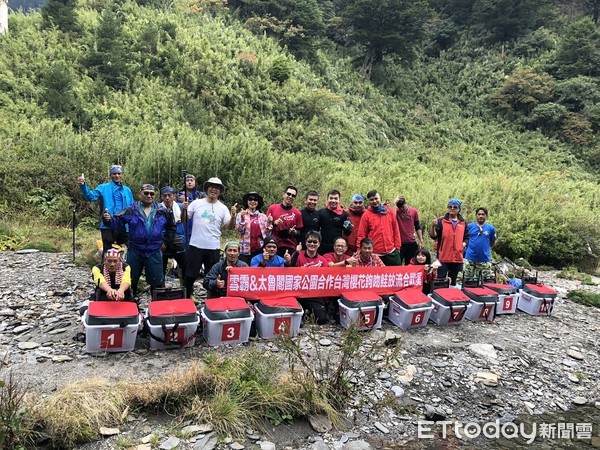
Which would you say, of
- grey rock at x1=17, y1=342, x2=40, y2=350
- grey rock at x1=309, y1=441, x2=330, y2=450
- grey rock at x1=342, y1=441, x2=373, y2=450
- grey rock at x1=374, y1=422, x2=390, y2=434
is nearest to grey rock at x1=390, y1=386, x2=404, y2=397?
grey rock at x1=374, y1=422, x2=390, y2=434

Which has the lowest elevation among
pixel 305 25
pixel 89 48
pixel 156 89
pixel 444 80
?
pixel 156 89

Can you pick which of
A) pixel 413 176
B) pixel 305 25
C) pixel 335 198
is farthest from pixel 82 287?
pixel 305 25

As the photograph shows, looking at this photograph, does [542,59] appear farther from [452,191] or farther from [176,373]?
[176,373]

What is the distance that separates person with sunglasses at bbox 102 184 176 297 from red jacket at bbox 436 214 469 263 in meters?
4.43

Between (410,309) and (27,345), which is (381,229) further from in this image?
(27,345)

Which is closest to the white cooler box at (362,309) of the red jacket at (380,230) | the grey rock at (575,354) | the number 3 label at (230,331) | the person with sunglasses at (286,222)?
the red jacket at (380,230)

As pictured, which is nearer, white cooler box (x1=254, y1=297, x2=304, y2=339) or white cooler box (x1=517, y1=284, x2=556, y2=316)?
white cooler box (x1=254, y1=297, x2=304, y2=339)

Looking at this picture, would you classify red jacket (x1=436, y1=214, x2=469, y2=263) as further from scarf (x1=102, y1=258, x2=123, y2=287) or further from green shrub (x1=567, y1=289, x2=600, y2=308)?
scarf (x1=102, y1=258, x2=123, y2=287)

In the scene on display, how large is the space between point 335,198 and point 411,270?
66.5 inches

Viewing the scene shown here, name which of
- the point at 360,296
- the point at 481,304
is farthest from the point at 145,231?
the point at 481,304

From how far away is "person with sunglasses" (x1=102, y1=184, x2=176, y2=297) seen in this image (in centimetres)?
524

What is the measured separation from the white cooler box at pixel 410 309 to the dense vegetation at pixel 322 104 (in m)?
7.05

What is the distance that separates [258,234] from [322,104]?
17.7 meters

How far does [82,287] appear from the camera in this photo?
6.79m
